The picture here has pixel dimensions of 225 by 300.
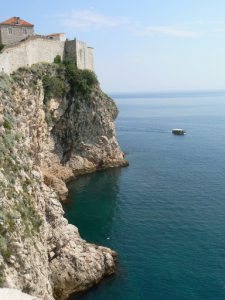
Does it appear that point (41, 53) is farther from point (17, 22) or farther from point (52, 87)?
point (17, 22)

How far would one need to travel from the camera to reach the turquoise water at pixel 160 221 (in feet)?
96.4

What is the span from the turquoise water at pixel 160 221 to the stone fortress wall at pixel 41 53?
16171mm

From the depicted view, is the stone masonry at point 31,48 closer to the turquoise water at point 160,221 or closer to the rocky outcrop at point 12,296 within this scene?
the turquoise water at point 160,221

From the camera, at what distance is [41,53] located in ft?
175

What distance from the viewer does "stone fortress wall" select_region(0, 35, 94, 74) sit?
43250 millimetres

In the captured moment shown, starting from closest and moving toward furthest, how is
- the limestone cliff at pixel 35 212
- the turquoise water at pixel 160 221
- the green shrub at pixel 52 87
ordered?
the limestone cliff at pixel 35 212 < the turquoise water at pixel 160 221 < the green shrub at pixel 52 87

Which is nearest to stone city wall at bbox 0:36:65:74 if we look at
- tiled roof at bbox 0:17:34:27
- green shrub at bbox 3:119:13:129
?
tiled roof at bbox 0:17:34:27

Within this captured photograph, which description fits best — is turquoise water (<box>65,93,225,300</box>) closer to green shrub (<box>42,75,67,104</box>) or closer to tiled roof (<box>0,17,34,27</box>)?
green shrub (<box>42,75,67,104</box>)

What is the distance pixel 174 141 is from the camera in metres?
87.9

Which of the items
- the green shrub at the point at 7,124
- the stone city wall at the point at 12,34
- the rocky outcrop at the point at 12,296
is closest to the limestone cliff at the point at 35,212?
the green shrub at the point at 7,124

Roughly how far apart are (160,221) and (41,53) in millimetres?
26621

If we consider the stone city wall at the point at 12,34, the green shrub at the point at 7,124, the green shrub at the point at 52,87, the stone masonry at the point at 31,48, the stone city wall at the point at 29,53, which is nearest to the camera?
the green shrub at the point at 7,124

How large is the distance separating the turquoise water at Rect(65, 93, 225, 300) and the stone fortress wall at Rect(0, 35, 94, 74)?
16171 mm

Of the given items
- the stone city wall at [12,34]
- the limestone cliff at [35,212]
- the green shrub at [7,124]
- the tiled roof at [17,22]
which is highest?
the tiled roof at [17,22]
